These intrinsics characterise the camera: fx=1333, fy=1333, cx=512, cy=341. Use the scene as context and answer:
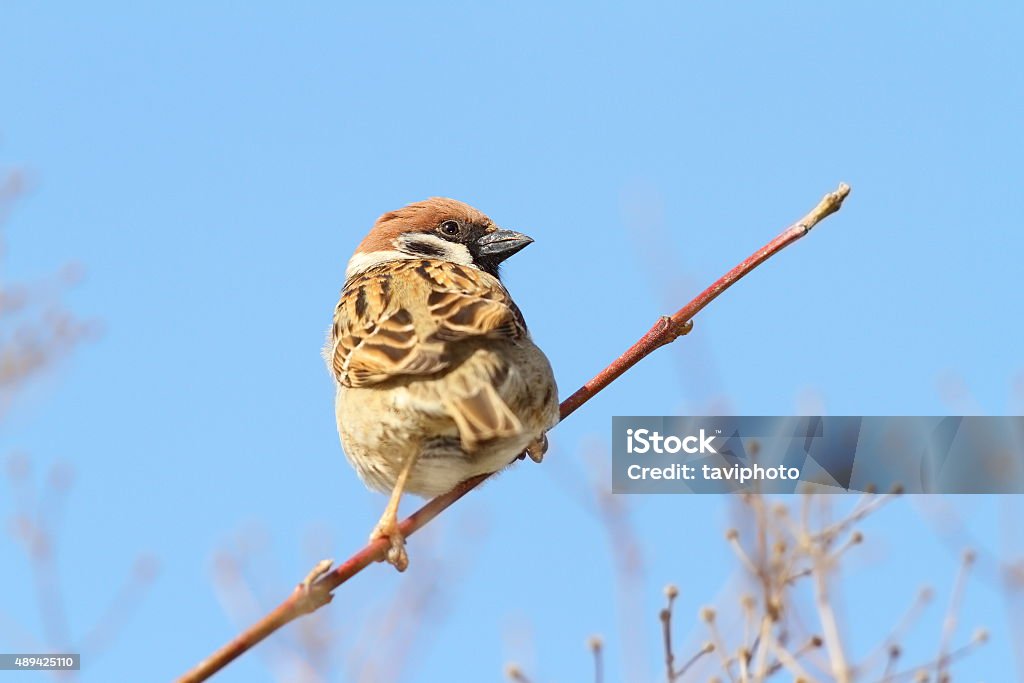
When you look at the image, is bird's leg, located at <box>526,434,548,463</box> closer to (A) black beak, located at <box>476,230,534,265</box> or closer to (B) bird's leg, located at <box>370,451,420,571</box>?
(B) bird's leg, located at <box>370,451,420,571</box>

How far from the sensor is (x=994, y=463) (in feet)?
17.3

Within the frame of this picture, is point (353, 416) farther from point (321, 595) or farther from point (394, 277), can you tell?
point (321, 595)

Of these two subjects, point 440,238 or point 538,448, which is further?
point 440,238

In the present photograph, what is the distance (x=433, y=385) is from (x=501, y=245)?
1.78m

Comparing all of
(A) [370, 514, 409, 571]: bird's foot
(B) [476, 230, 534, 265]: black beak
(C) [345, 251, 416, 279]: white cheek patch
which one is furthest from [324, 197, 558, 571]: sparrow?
(C) [345, 251, 416, 279]: white cheek patch

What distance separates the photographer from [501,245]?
6422 mm

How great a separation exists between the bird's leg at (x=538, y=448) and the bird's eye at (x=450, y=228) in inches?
66.1

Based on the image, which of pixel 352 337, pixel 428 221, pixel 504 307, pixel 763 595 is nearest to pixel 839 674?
pixel 763 595

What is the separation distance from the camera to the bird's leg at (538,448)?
207 inches

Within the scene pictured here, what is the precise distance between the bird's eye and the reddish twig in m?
2.05

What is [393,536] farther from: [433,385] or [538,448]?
[538,448]

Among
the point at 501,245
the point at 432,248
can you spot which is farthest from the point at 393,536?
the point at 432,248

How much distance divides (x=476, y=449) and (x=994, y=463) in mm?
2088

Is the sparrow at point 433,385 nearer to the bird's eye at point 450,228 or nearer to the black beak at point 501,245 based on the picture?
the black beak at point 501,245
